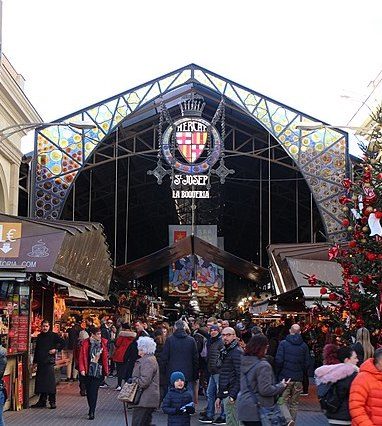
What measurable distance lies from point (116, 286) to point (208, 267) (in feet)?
24.2

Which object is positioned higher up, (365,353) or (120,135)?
(120,135)

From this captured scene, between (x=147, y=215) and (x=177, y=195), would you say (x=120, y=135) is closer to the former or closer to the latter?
(x=177, y=195)

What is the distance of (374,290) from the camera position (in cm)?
957

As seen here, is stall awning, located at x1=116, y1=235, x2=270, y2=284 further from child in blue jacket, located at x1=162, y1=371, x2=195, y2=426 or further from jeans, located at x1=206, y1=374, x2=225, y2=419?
child in blue jacket, located at x1=162, y1=371, x2=195, y2=426

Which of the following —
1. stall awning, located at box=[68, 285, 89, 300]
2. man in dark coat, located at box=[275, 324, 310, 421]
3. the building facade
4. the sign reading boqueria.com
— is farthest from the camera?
the building facade

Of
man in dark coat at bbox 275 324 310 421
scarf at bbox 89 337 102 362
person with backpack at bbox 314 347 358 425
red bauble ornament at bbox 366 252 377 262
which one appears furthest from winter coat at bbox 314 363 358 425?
scarf at bbox 89 337 102 362

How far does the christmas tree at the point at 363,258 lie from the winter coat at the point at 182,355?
2.63 m

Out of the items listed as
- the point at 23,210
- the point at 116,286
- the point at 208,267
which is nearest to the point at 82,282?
the point at 116,286

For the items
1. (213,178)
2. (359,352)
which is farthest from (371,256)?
(213,178)

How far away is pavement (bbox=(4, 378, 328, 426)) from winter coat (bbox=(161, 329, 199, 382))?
90 cm

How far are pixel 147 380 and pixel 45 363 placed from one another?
5.63 meters

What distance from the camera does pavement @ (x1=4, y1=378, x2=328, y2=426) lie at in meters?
12.3

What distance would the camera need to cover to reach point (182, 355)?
12.0 m

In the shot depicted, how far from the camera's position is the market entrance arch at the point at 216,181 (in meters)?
26.3
